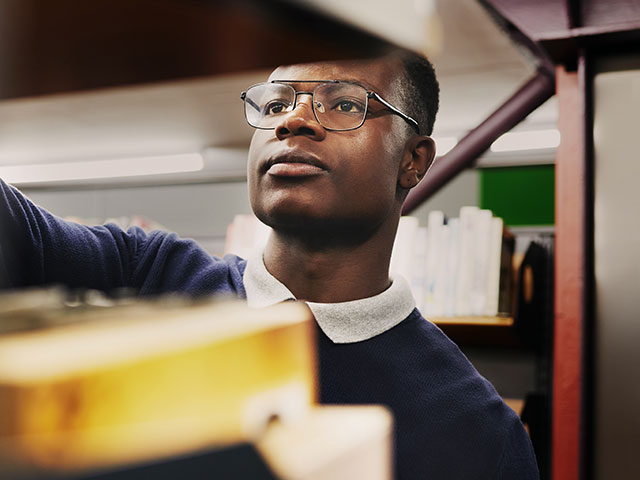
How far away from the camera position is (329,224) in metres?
0.80

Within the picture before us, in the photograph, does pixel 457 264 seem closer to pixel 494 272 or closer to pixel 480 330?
pixel 494 272

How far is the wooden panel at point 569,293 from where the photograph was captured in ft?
4.84

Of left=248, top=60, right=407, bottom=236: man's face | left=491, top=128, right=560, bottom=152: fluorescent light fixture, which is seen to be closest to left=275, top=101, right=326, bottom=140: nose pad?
left=248, top=60, right=407, bottom=236: man's face

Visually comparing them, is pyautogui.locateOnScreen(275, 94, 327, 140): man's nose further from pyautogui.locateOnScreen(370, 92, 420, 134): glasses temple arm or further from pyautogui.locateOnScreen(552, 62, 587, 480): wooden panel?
pyautogui.locateOnScreen(552, 62, 587, 480): wooden panel

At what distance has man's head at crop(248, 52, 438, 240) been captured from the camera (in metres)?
0.77

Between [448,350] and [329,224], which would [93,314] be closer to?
[329,224]

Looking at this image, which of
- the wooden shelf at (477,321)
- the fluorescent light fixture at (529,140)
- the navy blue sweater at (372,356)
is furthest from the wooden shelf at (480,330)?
the fluorescent light fixture at (529,140)

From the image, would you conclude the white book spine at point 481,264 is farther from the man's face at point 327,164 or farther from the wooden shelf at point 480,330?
the man's face at point 327,164

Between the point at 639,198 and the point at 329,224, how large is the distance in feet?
3.28

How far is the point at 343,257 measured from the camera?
0.87 meters

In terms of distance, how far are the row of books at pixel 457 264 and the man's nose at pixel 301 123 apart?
3.61 feet

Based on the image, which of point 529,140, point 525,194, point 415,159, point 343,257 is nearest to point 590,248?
point 415,159

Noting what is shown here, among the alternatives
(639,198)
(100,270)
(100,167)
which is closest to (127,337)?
(100,270)

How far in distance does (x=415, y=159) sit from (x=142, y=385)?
2.63ft
